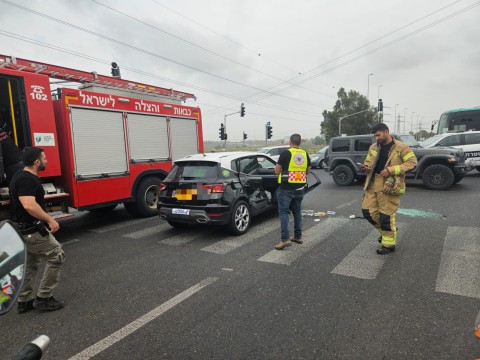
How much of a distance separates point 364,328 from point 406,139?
1143 centimetres

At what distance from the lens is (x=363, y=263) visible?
427 centimetres

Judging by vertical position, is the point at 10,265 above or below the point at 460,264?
above

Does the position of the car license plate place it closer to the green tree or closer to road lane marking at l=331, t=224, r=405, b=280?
road lane marking at l=331, t=224, r=405, b=280

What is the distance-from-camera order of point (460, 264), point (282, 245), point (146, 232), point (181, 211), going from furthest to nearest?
point (146, 232)
point (181, 211)
point (282, 245)
point (460, 264)

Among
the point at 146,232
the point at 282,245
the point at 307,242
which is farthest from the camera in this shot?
the point at 146,232

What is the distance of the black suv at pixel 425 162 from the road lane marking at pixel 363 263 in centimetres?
599

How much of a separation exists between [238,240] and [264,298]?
2165 millimetres

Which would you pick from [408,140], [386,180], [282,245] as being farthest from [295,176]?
[408,140]

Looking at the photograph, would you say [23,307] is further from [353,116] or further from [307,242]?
[353,116]

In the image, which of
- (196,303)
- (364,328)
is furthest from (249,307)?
(364,328)

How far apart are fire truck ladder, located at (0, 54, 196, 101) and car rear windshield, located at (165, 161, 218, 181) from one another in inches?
108

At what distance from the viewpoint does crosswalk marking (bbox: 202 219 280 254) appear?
5077 mm

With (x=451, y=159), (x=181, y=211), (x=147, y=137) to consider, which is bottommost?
(x=181, y=211)

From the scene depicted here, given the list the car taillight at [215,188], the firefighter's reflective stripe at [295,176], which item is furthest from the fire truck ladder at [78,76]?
the firefighter's reflective stripe at [295,176]
